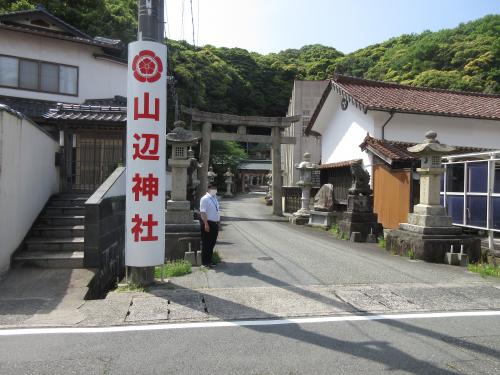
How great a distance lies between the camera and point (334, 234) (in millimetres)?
15422

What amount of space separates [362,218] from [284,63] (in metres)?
53.9

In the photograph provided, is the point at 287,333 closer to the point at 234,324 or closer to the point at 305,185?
the point at 234,324

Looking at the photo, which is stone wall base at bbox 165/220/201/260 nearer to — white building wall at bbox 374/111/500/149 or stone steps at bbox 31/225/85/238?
stone steps at bbox 31/225/85/238

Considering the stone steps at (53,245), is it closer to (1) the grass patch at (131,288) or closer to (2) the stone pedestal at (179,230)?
(2) the stone pedestal at (179,230)

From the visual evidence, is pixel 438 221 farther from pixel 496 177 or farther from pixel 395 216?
pixel 395 216

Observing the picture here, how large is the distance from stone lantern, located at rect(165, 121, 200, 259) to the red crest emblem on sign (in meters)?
3.90

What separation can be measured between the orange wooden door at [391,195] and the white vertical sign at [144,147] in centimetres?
900

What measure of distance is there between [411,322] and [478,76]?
42.1 meters

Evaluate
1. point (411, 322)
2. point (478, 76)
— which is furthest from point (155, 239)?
point (478, 76)

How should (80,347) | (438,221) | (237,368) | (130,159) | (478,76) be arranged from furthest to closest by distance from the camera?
1. (478,76)
2. (438,221)
3. (130,159)
4. (80,347)
5. (237,368)

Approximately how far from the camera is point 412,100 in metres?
18.4

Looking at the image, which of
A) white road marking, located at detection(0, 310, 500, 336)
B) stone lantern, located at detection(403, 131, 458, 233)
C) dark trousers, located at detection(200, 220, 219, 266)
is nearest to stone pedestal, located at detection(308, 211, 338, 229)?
stone lantern, located at detection(403, 131, 458, 233)

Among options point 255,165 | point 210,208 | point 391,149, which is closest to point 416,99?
point 391,149

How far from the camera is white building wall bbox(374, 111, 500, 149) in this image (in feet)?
54.5
